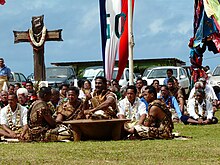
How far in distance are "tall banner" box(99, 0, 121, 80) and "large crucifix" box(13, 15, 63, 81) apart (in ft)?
17.3

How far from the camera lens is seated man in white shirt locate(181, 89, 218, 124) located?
15.2 m

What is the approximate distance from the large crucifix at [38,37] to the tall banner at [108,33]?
526 centimetres

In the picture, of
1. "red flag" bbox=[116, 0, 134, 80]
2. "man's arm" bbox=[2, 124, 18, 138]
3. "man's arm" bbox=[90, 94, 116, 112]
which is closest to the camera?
"man's arm" bbox=[2, 124, 18, 138]

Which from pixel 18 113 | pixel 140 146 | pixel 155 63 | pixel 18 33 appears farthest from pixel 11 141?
pixel 155 63

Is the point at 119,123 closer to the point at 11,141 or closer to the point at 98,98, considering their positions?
the point at 98,98

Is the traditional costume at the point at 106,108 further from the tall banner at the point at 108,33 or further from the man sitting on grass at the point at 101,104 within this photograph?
the tall banner at the point at 108,33

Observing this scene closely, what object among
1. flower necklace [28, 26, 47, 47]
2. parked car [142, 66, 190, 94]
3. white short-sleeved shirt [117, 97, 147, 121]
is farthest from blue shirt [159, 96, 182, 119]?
parked car [142, 66, 190, 94]

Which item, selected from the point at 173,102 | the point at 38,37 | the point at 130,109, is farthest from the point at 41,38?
the point at 130,109

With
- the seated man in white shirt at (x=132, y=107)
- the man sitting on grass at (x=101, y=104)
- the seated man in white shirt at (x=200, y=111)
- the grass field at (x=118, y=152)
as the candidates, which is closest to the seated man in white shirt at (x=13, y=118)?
the grass field at (x=118, y=152)

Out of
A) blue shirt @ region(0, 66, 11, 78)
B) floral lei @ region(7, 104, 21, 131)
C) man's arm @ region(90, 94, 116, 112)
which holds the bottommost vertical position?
floral lei @ region(7, 104, 21, 131)

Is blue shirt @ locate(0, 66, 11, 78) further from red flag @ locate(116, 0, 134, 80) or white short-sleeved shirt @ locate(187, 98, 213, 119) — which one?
white short-sleeved shirt @ locate(187, 98, 213, 119)

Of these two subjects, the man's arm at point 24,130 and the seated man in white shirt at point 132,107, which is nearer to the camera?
the man's arm at point 24,130

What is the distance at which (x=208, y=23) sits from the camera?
19.8 m

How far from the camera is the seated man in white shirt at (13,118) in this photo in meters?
11.8
